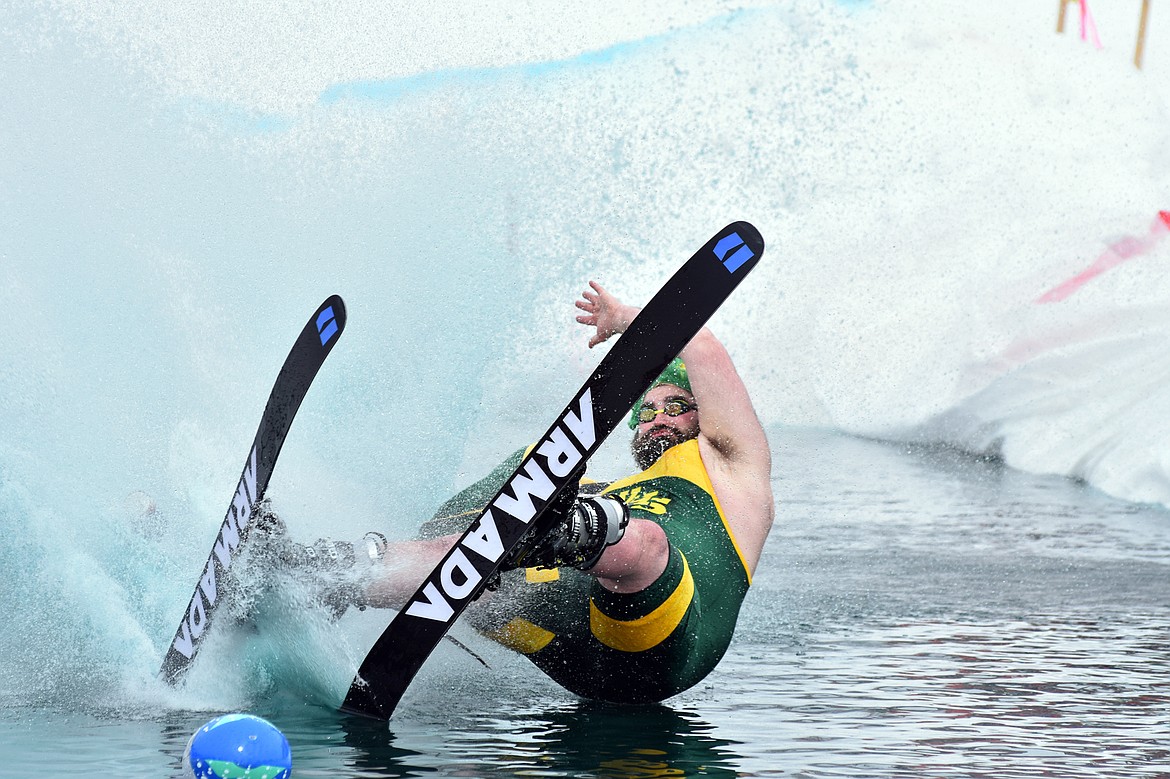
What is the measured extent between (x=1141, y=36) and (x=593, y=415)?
14.6 meters

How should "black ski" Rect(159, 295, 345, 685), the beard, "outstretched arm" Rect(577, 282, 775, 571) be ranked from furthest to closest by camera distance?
the beard
"outstretched arm" Rect(577, 282, 775, 571)
"black ski" Rect(159, 295, 345, 685)

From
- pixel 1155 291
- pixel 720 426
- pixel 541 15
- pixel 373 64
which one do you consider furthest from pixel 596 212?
pixel 720 426

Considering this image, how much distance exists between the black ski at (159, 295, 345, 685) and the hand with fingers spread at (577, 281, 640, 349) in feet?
2.59

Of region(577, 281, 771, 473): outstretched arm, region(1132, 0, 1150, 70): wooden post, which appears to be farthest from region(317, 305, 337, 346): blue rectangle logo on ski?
region(1132, 0, 1150, 70): wooden post

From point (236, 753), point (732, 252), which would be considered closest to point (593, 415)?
point (732, 252)

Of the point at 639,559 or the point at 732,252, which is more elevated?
the point at 732,252

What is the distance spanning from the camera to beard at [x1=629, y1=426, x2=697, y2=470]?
456 cm

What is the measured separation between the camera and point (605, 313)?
4.45 m

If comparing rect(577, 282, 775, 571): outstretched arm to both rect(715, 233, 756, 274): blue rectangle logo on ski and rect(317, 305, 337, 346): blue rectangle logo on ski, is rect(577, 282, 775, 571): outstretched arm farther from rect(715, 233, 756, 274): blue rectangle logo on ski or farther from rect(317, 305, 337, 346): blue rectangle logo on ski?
rect(317, 305, 337, 346): blue rectangle logo on ski

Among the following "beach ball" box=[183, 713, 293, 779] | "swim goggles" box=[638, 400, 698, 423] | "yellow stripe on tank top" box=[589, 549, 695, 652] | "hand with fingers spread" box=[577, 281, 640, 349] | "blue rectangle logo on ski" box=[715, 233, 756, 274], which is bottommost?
"beach ball" box=[183, 713, 293, 779]

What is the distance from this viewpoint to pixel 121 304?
670cm

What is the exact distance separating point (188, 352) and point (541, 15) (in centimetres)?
1134

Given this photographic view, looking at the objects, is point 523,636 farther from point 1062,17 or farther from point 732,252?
point 1062,17

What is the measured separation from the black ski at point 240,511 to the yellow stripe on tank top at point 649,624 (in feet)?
3.41
